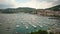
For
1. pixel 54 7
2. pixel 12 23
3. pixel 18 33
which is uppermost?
pixel 54 7

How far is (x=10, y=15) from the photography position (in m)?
2.49

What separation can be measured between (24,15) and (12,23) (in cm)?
28

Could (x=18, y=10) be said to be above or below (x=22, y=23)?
above

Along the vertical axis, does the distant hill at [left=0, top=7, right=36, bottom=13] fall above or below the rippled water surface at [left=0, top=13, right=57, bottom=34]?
above

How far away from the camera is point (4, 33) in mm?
2369

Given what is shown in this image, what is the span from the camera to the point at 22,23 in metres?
2.50

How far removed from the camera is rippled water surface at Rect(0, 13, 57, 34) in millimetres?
2437

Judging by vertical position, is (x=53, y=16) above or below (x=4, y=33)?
above

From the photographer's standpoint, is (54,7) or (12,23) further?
(54,7)

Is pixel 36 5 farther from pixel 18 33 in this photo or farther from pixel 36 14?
pixel 18 33

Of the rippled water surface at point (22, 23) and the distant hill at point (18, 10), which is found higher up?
the distant hill at point (18, 10)

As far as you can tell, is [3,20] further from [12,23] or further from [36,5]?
[36,5]

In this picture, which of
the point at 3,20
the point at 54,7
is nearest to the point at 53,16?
the point at 54,7

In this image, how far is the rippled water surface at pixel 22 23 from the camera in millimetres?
2437
